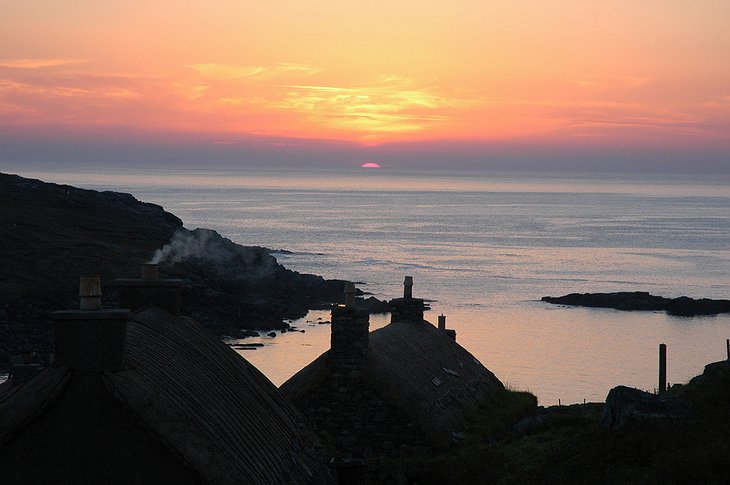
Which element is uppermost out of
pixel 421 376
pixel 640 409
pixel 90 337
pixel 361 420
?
pixel 90 337

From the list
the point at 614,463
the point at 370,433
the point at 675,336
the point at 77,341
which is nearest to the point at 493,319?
the point at 675,336

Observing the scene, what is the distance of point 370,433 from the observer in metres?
25.6

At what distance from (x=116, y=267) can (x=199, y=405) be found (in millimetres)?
78634

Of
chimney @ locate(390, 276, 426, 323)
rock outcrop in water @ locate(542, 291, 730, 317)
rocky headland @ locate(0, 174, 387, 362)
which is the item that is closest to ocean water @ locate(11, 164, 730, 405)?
rock outcrop in water @ locate(542, 291, 730, 317)

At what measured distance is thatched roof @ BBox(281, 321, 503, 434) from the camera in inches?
1015

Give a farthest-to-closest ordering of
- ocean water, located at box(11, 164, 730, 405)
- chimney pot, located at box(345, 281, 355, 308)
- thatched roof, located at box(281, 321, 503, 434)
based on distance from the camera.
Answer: ocean water, located at box(11, 164, 730, 405)
chimney pot, located at box(345, 281, 355, 308)
thatched roof, located at box(281, 321, 503, 434)

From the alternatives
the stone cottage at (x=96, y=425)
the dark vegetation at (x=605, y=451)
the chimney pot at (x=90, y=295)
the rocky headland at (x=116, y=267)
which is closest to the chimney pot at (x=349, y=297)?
the dark vegetation at (x=605, y=451)

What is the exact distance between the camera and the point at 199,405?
15945 millimetres

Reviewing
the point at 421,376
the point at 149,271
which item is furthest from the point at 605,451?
the point at 421,376

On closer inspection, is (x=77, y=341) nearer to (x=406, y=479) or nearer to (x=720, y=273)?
(x=406, y=479)

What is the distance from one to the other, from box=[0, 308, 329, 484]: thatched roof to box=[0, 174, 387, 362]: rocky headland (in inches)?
1740

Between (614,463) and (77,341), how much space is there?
9.65m

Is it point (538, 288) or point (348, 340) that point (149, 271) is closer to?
point (348, 340)

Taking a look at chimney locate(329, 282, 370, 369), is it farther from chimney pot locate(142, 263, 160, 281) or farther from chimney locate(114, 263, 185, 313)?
chimney pot locate(142, 263, 160, 281)
